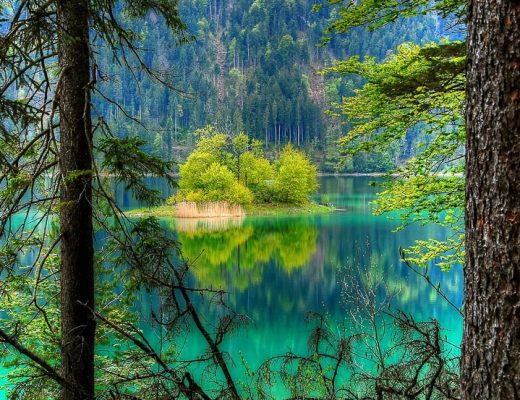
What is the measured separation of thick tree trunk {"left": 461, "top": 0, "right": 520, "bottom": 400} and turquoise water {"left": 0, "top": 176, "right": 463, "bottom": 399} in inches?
143

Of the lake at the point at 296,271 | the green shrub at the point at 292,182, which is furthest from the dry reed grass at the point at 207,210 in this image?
the green shrub at the point at 292,182

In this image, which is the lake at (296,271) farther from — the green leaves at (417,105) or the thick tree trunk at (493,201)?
the thick tree trunk at (493,201)

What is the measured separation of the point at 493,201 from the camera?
4.02ft

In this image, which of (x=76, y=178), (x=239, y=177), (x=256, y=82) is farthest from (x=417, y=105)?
(x=256, y=82)

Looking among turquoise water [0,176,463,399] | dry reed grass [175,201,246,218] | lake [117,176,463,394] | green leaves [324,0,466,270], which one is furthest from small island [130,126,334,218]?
green leaves [324,0,466,270]

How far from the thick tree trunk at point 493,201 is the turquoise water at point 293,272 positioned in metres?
3.62

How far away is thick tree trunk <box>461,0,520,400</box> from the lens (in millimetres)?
1189

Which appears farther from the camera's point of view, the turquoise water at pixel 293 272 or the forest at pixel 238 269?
the turquoise water at pixel 293 272

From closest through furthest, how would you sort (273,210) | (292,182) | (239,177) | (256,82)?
(273,210) < (292,182) < (239,177) < (256,82)

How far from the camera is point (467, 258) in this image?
1.33 meters

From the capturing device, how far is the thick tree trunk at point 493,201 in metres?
1.19

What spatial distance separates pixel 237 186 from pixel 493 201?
32311 mm

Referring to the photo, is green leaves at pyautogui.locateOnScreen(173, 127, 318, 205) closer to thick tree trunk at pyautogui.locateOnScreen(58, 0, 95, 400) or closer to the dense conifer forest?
the dense conifer forest

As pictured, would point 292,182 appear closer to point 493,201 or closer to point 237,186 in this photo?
point 237,186
